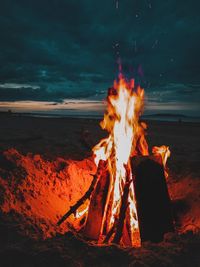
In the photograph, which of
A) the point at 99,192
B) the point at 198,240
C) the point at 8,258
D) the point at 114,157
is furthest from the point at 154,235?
the point at 8,258

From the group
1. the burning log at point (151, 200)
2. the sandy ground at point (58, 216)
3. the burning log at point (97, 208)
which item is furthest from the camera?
the burning log at point (97, 208)

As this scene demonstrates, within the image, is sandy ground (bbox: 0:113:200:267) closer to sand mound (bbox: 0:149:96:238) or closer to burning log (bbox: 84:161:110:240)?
sand mound (bbox: 0:149:96:238)

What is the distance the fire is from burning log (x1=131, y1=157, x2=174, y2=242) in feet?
0.70

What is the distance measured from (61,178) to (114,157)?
156cm

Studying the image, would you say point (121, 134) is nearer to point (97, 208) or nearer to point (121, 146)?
point (121, 146)

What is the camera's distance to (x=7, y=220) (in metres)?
3.89

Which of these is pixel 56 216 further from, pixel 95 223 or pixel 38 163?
pixel 38 163

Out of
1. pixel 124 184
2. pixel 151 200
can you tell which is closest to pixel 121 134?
pixel 124 184

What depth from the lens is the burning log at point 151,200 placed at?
435 cm

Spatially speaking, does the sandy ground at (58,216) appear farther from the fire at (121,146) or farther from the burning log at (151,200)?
the fire at (121,146)

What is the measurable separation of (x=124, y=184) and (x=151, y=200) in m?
0.60

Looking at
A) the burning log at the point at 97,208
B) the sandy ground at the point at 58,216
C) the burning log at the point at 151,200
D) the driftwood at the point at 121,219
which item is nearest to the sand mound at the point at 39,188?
the sandy ground at the point at 58,216

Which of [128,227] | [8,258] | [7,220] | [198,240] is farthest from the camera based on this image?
[128,227]

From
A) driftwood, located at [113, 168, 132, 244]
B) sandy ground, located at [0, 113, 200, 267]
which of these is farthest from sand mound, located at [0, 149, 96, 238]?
driftwood, located at [113, 168, 132, 244]
